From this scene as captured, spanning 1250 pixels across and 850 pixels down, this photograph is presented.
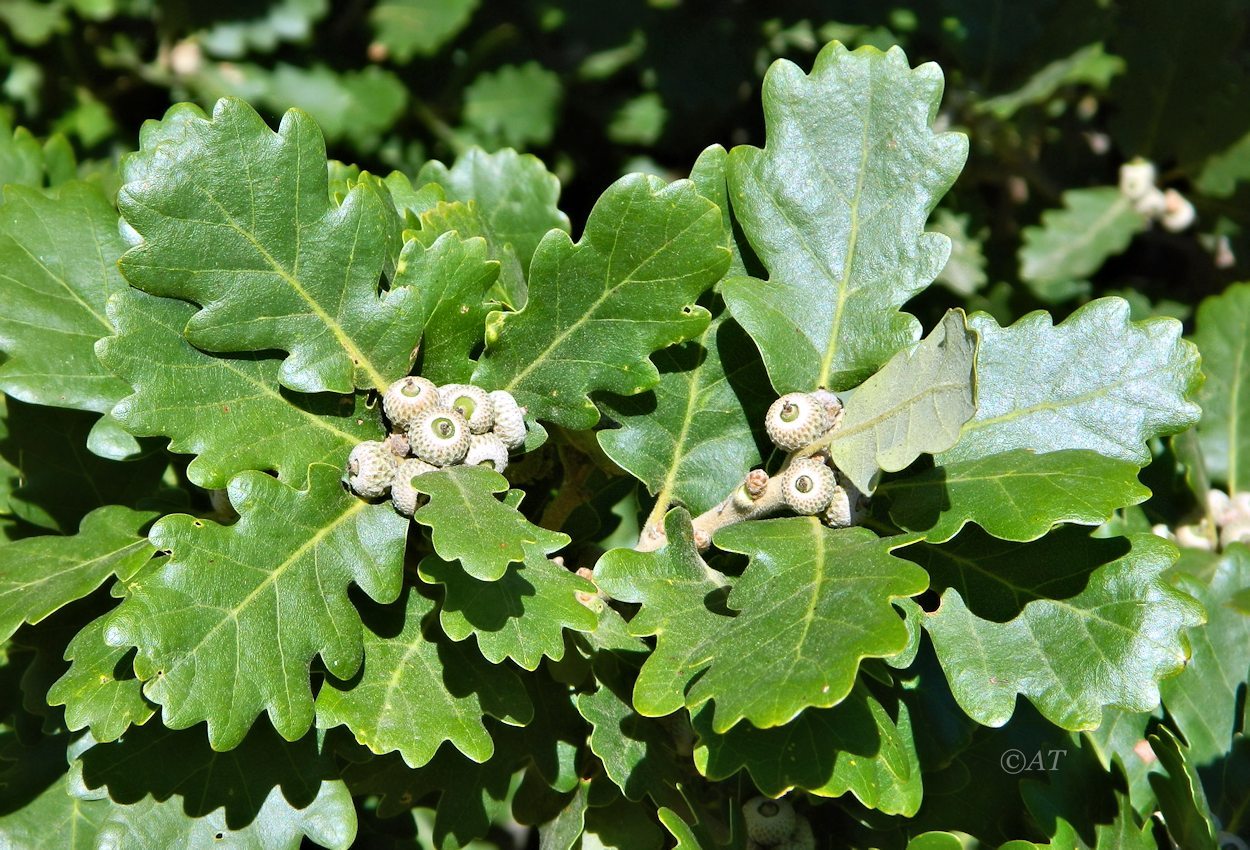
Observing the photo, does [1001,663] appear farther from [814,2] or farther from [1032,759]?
[814,2]

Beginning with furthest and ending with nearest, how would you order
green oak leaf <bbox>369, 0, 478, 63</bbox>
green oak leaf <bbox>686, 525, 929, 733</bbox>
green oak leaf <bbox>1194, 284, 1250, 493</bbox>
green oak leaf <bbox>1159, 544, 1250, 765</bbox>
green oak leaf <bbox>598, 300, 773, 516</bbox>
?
green oak leaf <bbox>369, 0, 478, 63</bbox>
green oak leaf <bbox>1194, 284, 1250, 493</bbox>
green oak leaf <bbox>1159, 544, 1250, 765</bbox>
green oak leaf <bbox>598, 300, 773, 516</bbox>
green oak leaf <bbox>686, 525, 929, 733</bbox>

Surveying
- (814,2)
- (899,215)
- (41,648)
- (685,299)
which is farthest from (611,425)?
(814,2)

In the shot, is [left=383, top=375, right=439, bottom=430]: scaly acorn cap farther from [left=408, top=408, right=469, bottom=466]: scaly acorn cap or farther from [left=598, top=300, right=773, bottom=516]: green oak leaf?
[left=598, top=300, right=773, bottom=516]: green oak leaf

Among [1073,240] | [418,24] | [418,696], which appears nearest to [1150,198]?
[1073,240]

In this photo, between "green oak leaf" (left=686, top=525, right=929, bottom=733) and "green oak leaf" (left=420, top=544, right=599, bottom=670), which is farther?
"green oak leaf" (left=420, top=544, right=599, bottom=670)

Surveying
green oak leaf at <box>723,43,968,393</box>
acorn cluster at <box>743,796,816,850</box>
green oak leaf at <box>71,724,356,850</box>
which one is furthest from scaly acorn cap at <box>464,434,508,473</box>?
acorn cluster at <box>743,796,816,850</box>

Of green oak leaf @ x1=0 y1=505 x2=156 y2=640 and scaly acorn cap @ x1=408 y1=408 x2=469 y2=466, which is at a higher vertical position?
scaly acorn cap @ x1=408 y1=408 x2=469 y2=466

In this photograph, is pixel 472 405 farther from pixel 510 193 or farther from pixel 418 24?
pixel 418 24
